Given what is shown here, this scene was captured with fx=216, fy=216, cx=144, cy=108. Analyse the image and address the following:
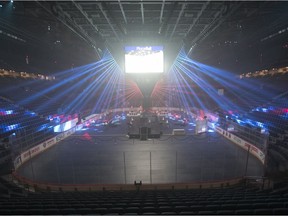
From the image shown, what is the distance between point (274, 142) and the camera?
48.2 ft

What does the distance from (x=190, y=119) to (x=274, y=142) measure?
50.2 feet

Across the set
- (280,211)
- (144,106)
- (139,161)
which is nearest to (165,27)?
(139,161)

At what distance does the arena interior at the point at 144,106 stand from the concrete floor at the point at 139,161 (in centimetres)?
10

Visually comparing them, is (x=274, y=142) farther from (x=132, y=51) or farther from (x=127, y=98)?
(x=127, y=98)

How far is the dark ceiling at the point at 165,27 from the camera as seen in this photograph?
48.4ft

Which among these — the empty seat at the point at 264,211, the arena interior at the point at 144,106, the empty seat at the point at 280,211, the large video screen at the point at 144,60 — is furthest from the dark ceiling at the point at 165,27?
the empty seat at the point at 264,211

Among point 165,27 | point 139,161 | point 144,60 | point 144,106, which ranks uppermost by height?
point 165,27

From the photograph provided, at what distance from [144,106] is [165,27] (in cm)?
1803

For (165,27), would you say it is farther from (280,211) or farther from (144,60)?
(280,211)

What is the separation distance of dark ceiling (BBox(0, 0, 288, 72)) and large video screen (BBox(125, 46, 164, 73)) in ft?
4.25

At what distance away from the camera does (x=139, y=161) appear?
13.2 meters

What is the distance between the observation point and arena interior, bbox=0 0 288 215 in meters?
8.20

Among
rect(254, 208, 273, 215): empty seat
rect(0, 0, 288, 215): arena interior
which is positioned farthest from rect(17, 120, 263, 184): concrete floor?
rect(254, 208, 273, 215): empty seat

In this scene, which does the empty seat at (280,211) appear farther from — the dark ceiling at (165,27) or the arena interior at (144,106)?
the dark ceiling at (165,27)
